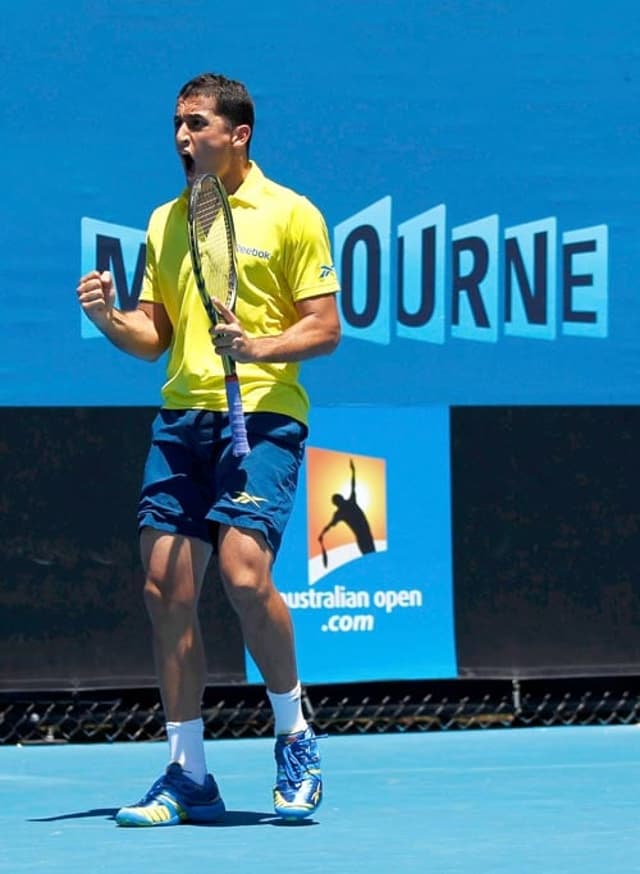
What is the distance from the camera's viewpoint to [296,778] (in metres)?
4.35

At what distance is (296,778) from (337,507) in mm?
1665

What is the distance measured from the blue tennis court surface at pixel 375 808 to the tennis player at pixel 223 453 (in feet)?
0.53

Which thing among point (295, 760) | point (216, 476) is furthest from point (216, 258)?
point (295, 760)

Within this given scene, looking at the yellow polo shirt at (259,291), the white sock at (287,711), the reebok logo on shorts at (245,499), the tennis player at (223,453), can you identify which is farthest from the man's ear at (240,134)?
the white sock at (287,711)

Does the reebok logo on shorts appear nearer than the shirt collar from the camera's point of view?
Yes

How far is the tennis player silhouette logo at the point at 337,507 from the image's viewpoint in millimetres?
5902

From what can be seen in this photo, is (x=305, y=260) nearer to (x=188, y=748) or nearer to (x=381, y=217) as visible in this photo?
(x=188, y=748)

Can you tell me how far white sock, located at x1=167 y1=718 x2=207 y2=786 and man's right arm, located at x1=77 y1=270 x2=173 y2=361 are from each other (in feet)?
2.83

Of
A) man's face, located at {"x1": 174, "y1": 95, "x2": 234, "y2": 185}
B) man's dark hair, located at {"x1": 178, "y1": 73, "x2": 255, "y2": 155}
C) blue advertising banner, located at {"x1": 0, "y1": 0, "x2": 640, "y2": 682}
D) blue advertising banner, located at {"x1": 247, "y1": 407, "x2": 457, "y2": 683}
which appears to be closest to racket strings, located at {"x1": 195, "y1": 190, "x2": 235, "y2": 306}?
man's face, located at {"x1": 174, "y1": 95, "x2": 234, "y2": 185}

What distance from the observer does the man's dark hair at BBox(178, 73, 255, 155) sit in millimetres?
4371

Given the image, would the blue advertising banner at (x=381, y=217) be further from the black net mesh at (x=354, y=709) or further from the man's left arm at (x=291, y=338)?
the man's left arm at (x=291, y=338)

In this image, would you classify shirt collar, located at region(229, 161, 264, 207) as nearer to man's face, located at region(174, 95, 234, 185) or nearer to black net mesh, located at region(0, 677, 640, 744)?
man's face, located at region(174, 95, 234, 185)

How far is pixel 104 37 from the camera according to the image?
579cm

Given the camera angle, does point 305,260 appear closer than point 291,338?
No
